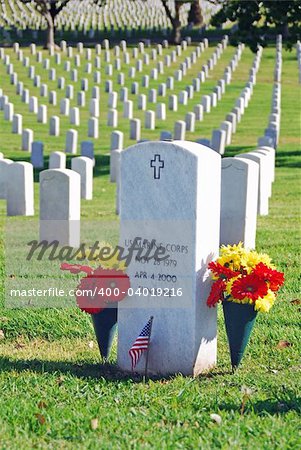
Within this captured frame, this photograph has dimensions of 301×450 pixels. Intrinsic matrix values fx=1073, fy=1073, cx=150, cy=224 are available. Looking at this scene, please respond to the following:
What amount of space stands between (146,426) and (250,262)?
72.8 inches

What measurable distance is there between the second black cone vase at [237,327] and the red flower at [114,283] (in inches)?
28.8

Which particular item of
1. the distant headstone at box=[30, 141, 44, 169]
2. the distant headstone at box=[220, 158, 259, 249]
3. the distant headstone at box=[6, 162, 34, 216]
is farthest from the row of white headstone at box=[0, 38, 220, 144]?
the distant headstone at box=[220, 158, 259, 249]

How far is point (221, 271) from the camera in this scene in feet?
24.6

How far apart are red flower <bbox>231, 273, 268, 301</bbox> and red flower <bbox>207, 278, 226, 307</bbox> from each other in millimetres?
104

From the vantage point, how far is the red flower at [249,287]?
297 inches

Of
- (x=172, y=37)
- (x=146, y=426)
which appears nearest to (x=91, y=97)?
(x=172, y=37)

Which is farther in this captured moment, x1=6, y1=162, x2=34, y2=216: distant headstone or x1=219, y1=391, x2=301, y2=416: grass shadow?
x1=6, y1=162, x2=34, y2=216: distant headstone

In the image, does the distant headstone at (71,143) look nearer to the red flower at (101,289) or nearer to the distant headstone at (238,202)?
the distant headstone at (238,202)

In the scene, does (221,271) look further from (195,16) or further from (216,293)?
(195,16)

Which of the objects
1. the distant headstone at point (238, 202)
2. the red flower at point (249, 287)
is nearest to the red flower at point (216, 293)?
the red flower at point (249, 287)

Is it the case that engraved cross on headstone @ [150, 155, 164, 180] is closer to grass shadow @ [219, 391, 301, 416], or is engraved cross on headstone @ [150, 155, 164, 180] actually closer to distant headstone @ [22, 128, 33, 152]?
grass shadow @ [219, 391, 301, 416]

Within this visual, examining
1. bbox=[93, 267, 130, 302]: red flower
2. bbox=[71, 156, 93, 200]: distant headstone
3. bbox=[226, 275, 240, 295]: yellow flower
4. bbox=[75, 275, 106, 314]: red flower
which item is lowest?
bbox=[71, 156, 93, 200]: distant headstone

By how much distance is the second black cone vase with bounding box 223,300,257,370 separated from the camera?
7707mm

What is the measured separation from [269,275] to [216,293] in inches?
17.2
